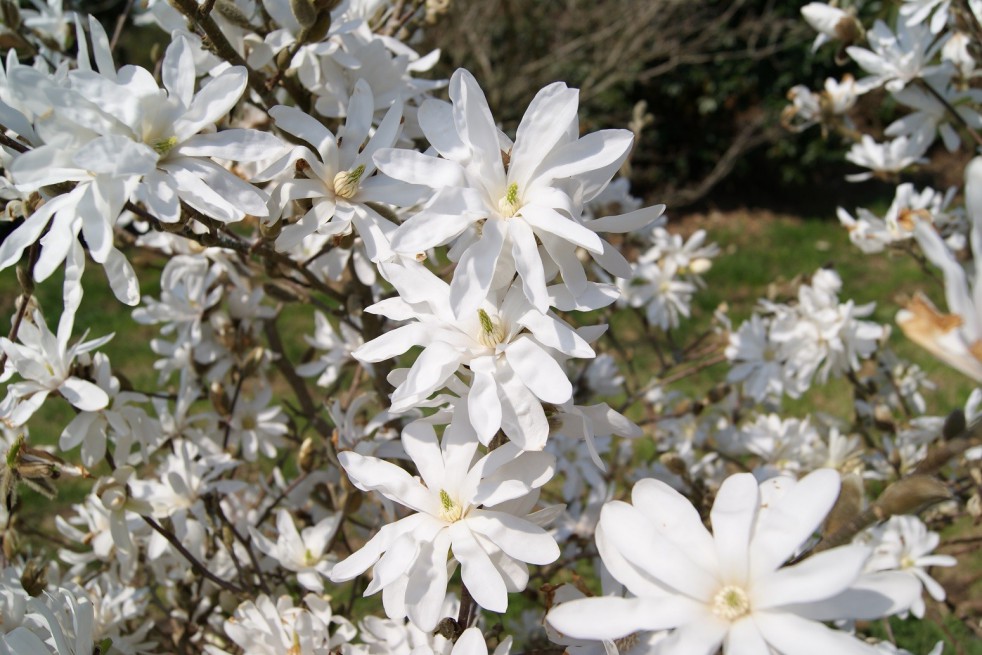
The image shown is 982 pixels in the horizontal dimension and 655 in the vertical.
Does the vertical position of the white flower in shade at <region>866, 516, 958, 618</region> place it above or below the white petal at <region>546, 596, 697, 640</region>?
below

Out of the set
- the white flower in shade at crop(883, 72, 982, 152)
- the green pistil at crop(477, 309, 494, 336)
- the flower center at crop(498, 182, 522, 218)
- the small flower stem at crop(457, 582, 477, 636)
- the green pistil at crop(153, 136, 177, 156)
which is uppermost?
the green pistil at crop(153, 136, 177, 156)

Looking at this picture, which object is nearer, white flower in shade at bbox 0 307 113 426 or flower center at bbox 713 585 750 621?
flower center at bbox 713 585 750 621

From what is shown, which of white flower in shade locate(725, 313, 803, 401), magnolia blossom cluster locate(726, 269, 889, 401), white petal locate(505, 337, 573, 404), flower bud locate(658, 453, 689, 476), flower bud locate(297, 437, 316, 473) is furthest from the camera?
white flower in shade locate(725, 313, 803, 401)

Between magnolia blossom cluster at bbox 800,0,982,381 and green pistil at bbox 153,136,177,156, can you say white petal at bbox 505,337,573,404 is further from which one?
magnolia blossom cluster at bbox 800,0,982,381

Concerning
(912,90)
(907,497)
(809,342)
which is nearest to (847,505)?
(907,497)

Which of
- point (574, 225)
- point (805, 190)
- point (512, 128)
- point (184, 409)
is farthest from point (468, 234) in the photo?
point (805, 190)

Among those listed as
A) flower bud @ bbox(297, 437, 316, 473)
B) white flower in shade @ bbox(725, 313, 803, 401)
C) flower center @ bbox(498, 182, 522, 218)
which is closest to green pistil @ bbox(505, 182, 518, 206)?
flower center @ bbox(498, 182, 522, 218)

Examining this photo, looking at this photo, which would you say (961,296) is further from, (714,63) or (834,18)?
(714,63)
